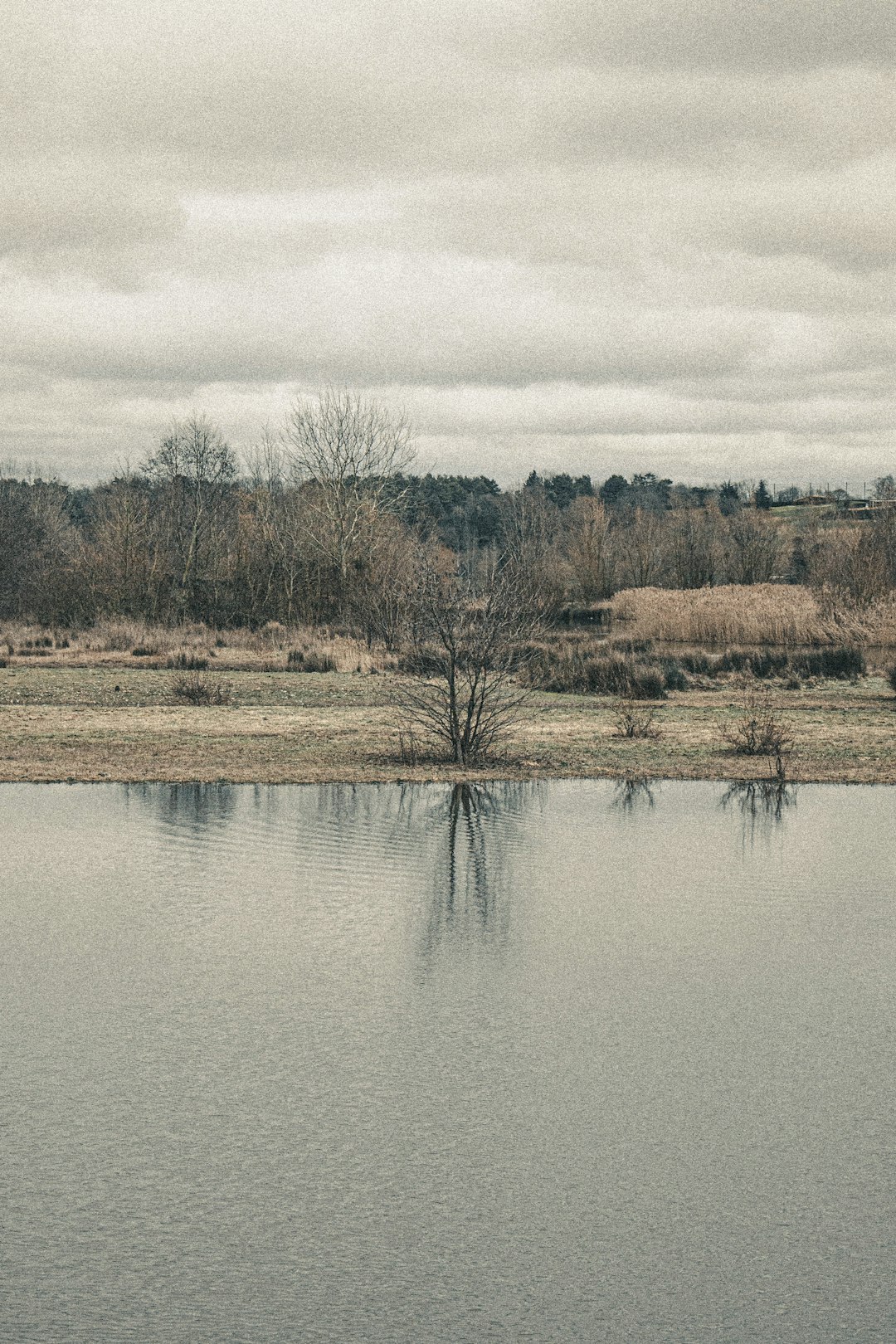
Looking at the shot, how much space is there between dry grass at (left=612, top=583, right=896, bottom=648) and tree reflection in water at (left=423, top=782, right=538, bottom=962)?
30516mm

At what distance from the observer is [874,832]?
1430 cm

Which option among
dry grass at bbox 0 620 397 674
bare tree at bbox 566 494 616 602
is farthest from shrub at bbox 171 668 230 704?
bare tree at bbox 566 494 616 602

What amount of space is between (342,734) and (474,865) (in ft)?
38.3

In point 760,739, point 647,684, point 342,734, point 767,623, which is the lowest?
point 342,734

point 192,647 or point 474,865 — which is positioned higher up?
point 192,647

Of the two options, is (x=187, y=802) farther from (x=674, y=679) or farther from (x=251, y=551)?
(x=251, y=551)

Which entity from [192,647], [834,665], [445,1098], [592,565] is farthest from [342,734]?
[592,565]

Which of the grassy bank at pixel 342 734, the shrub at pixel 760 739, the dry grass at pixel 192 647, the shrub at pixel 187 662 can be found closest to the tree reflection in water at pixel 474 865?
the grassy bank at pixel 342 734

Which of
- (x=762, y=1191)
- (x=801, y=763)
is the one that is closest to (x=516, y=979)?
(x=762, y=1191)

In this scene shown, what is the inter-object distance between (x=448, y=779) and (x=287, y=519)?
1678 inches

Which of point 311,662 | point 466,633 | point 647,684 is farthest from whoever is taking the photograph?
point 311,662

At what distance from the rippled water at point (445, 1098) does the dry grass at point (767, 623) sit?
34926 mm

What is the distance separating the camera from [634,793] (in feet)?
56.5

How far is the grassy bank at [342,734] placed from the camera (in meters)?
19.3
